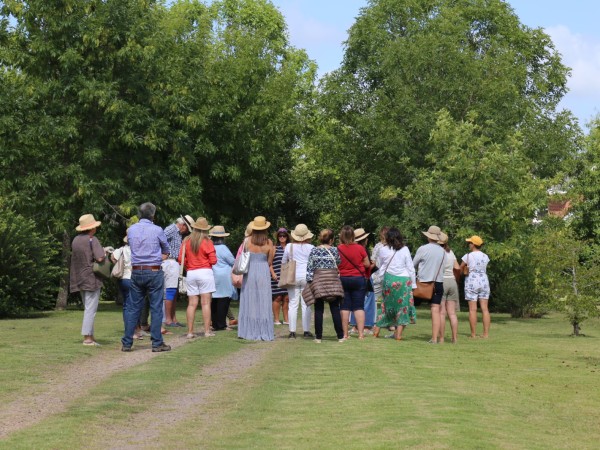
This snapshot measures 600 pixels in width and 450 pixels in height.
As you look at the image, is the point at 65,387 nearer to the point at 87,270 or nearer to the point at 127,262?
the point at 87,270

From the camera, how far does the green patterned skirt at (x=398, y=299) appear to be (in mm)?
20297

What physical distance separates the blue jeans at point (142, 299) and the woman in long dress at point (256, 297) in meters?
2.51

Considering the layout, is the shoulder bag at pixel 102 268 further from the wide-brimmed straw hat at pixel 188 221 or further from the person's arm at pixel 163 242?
the wide-brimmed straw hat at pixel 188 221

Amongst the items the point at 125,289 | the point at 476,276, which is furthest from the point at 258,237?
the point at 476,276

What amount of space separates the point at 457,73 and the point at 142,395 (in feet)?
102

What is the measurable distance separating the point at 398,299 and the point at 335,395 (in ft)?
26.5

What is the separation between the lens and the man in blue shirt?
56.9 ft

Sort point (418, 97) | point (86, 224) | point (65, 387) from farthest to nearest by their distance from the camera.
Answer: point (418, 97) < point (86, 224) < point (65, 387)

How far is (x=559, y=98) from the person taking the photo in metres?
62.5

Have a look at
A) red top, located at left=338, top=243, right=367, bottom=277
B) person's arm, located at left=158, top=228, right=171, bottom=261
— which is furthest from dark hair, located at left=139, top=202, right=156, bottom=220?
red top, located at left=338, top=243, right=367, bottom=277

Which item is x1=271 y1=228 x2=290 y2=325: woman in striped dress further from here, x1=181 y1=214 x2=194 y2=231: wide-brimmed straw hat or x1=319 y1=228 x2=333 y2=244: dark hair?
Answer: x1=319 y1=228 x2=333 y2=244: dark hair

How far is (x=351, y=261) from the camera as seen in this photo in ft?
65.6

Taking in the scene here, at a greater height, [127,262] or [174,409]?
[127,262]

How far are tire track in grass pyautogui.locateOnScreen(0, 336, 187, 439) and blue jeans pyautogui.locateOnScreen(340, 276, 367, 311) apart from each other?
3.30 metres
